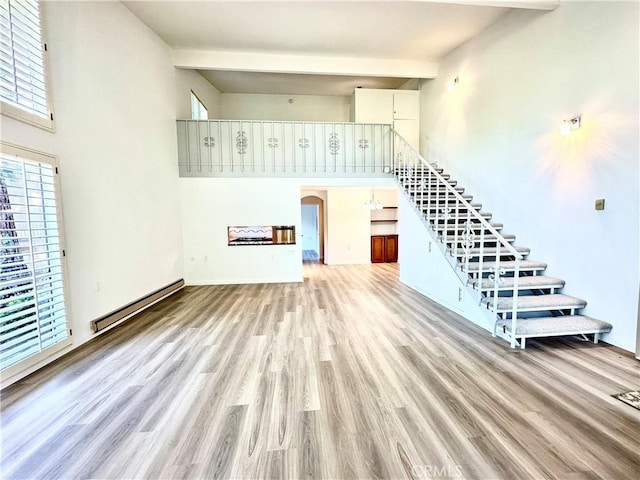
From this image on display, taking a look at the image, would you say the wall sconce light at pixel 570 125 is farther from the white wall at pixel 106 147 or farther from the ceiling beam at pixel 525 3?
the white wall at pixel 106 147

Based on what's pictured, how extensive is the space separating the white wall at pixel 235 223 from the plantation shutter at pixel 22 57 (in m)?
3.59

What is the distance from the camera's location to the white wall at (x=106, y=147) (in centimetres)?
335

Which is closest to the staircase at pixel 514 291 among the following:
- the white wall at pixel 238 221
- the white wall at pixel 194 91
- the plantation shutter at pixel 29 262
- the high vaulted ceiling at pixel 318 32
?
the white wall at pixel 238 221

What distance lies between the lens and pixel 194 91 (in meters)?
7.30

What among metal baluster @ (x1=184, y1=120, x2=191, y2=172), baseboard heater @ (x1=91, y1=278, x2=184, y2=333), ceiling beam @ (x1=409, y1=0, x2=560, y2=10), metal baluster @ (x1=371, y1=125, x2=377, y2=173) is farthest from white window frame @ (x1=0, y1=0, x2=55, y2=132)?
metal baluster @ (x1=371, y1=125, x2=377, y2=173)

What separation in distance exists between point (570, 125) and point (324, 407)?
4589 millimetres

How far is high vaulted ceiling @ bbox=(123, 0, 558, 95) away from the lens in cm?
478

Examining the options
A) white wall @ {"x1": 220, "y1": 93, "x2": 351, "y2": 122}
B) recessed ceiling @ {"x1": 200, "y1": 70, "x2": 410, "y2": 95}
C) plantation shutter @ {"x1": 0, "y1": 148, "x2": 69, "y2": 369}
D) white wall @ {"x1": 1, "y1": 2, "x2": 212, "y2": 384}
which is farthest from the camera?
white wall @ {"x1": 220, "y1": 93, "x2": 351, "y2": 122}

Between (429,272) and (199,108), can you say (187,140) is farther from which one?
(429,272)

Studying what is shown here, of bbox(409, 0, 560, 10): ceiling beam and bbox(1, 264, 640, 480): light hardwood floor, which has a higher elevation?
bbox(409, 0, 560, 10): ceiling beam

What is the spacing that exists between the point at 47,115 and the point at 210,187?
11.8ft

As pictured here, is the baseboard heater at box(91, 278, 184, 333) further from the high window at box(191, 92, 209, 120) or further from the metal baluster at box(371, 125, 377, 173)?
the metal baluster at box(371, 125, 377, 173)

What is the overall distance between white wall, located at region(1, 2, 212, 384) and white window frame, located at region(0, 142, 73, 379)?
0.25 ft

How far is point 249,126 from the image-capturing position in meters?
6.70
